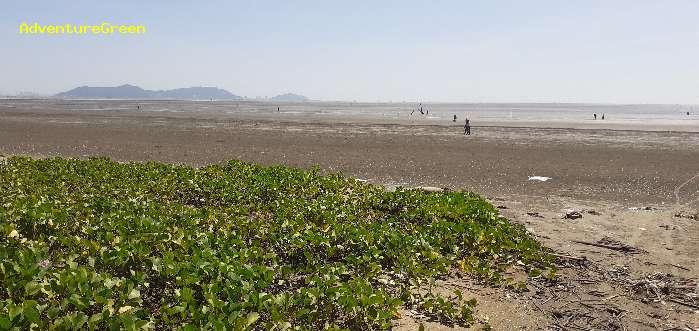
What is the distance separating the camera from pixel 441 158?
93.6 ft

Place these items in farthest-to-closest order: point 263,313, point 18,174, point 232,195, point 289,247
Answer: point 18,174, point 232,195, point 289,247, point 263,313

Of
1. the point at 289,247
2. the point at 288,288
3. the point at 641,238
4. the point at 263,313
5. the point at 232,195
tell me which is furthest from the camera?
the point at 232,195

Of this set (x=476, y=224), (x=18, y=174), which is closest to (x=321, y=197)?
(x=476, y=224)

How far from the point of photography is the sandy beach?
7719 millimetres

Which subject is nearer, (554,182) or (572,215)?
(572,215)

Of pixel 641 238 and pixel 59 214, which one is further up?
pixel 59 214

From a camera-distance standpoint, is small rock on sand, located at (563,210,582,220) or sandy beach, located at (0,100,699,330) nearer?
sandy beach, located at (0,100,699,330)

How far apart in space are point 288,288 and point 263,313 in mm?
1279

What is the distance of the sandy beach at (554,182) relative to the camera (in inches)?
304

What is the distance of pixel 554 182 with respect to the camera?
21109 mm

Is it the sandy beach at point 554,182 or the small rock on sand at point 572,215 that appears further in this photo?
the small rock on sand at point 572,215

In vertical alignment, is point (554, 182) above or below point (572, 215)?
below

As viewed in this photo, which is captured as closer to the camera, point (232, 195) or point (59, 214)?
point (59, 214)

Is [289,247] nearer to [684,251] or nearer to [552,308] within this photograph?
[552,308]
